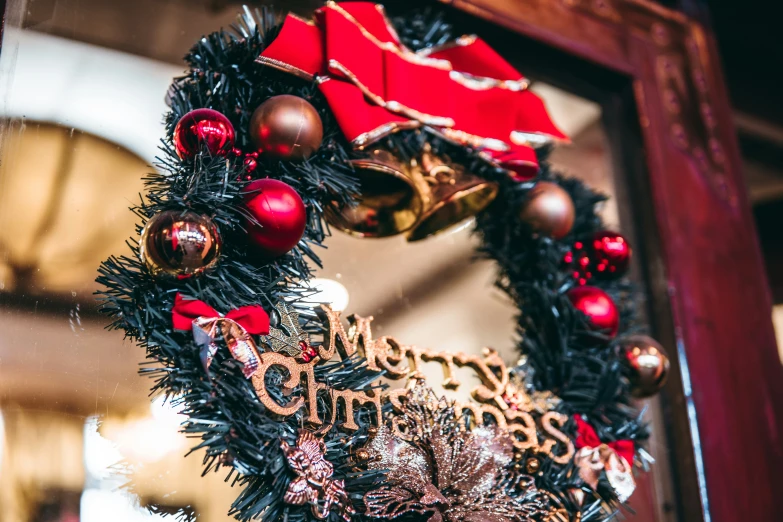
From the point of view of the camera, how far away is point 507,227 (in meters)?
1.17

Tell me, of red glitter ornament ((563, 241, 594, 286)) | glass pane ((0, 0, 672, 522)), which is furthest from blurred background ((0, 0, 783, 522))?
red glitter ornament ((563, 241, 594, 286))

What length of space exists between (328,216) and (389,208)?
92 mm

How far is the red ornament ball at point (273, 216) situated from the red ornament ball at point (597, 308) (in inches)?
17.5

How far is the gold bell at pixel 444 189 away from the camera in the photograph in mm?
1099

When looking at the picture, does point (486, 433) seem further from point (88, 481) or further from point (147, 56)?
point (147, 56)

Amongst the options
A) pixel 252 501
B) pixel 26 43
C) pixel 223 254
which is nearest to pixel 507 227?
pixel 223 254

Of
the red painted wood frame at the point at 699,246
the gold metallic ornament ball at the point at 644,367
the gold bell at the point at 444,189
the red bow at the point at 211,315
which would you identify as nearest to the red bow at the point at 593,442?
the gold metallic ornament ball at the point at 644,367

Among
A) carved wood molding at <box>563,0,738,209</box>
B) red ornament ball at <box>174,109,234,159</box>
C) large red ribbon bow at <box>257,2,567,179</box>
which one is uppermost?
carved wood molding at <box>563,0,738,209</box>

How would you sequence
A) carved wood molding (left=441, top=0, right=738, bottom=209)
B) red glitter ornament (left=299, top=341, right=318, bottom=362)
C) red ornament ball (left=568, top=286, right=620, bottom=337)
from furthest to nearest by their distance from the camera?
1. carved wood molding (left=441, top=0, right=738, bottom=209)
2. red ornament ball (left=568, top=286, right=620, bottom=337)
3. red glitter ornament (left=299, top=341, right=318, bottom=362)

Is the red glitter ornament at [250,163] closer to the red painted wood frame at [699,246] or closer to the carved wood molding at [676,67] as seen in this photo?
the red painted wood frame at [699,246]

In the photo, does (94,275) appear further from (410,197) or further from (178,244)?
(410,197)

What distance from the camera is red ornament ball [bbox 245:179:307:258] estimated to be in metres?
0.85

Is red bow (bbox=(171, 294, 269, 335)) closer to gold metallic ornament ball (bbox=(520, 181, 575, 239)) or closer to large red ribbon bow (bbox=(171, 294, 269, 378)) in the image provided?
large red ribbon bow (bbox=(171, 294, 269, 378))

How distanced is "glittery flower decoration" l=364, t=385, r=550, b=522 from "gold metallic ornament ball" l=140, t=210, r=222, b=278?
0.92 ft
